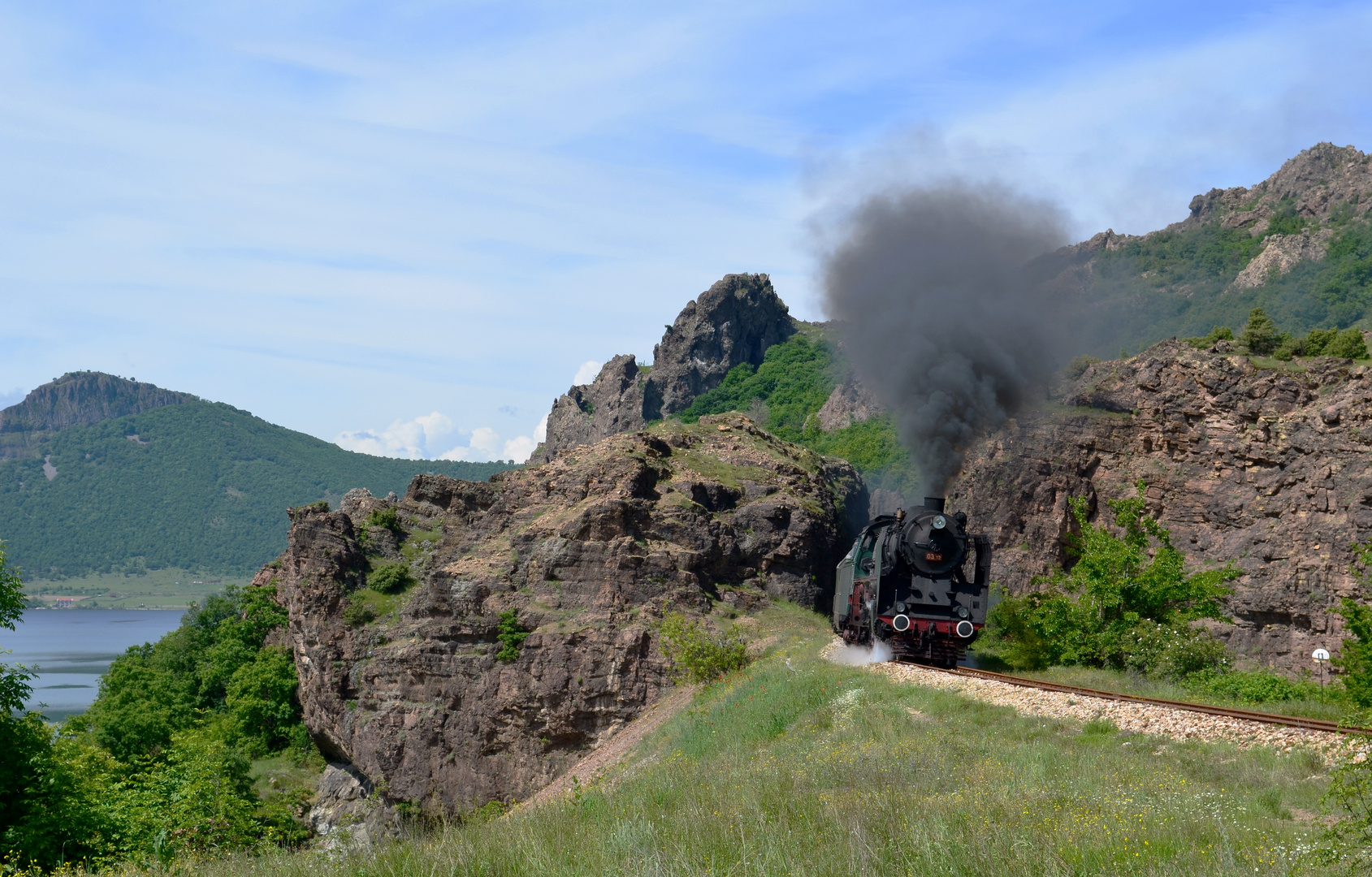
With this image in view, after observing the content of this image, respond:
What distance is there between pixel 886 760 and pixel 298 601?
2952 centimetres

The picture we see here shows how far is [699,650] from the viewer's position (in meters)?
28.3

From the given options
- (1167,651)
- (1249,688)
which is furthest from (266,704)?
(1249,688)

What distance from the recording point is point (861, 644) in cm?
2462

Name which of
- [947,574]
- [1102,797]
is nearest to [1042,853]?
[1102,797]

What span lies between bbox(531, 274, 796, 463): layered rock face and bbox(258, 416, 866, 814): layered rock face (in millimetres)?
48046

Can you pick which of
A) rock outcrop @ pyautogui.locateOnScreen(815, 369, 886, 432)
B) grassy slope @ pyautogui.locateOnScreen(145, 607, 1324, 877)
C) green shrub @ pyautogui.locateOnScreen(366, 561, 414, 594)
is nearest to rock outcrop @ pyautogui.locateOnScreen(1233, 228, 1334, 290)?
rock outcrop @ pyautogui.locateOnScreen(815, 369, 886, 432)

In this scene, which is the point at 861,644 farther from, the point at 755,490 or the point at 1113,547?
the point at 755,490

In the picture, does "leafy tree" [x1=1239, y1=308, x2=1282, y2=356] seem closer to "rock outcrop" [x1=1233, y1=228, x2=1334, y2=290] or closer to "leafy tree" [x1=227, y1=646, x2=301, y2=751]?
"rock outcrop" [x1=1233, y1=228, x2=1334, y2=290]

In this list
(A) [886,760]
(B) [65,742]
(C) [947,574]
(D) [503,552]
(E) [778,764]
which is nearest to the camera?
(A) [886,760]

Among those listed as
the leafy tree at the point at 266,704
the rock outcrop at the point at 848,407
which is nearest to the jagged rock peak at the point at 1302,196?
the rock outcrop at the point at 848,407

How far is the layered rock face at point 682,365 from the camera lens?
88750mm

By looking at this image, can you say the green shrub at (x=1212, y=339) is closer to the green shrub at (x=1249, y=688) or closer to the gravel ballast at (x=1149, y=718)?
the green shrub at (x=1249, y=688)

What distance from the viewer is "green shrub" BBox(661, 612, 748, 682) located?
91.7ft

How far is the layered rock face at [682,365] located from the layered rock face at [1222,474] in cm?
5231
